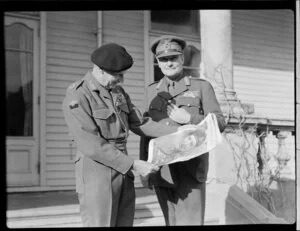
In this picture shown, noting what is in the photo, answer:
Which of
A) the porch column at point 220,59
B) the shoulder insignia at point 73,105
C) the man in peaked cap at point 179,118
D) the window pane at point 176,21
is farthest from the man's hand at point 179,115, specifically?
the window pane at point 176,21

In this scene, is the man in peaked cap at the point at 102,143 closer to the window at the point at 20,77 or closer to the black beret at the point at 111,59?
the black beret at the point at 111,59

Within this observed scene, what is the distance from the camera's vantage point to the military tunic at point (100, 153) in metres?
2.76

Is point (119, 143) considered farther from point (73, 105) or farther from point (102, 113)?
point (73, 105)

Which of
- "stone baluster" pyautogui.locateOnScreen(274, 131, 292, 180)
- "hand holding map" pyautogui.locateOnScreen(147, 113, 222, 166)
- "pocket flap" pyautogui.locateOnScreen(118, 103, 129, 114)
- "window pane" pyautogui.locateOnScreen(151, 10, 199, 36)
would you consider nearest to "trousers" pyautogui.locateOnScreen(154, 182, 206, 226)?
"hand holding map" pyautogui.locateOnScreen(147, 113, 222, 166)

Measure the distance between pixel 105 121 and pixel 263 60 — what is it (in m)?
6.43

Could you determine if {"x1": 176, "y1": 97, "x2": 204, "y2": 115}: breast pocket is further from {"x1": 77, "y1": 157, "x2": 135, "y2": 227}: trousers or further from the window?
the window

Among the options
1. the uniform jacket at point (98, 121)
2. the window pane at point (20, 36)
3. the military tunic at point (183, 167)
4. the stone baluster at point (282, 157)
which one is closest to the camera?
the uniform jacket at point (98, 121)

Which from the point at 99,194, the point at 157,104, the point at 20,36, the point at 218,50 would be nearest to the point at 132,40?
the point at 20,36

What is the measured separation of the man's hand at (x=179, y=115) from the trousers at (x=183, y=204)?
A: 44 centimetres

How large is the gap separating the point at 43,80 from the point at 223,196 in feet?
10.7

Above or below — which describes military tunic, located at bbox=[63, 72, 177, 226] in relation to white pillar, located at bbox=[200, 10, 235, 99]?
below

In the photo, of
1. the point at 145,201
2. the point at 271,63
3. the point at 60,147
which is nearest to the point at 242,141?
the point at 145,201

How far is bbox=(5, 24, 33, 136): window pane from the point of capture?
6254mm

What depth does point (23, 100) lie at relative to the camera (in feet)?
20.9
